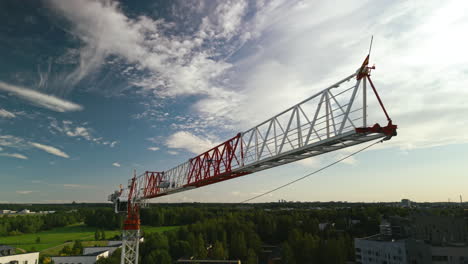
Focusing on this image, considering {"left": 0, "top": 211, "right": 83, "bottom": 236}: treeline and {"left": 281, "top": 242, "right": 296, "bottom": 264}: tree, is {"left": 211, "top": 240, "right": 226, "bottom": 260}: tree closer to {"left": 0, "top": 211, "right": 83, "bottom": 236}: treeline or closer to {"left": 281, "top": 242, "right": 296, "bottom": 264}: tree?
{"left": 281, "top": 242, "right": 296, "bottom": 264}: tree

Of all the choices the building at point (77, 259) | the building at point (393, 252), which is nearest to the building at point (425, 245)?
the building at point (393, 252)

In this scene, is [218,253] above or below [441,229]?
below

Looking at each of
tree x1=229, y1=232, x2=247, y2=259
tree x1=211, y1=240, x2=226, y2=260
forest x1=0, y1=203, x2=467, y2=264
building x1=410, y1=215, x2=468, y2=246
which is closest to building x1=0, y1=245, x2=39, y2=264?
forest x1=0, y1=203, x2=467, y2=264

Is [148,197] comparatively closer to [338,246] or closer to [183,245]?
[183,245]

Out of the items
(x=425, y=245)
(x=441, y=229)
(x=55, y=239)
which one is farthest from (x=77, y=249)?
(x=441, y=229)

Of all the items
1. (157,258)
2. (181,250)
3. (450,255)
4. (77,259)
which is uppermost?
(450,255)

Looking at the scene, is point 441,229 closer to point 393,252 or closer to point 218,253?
point 393,252
